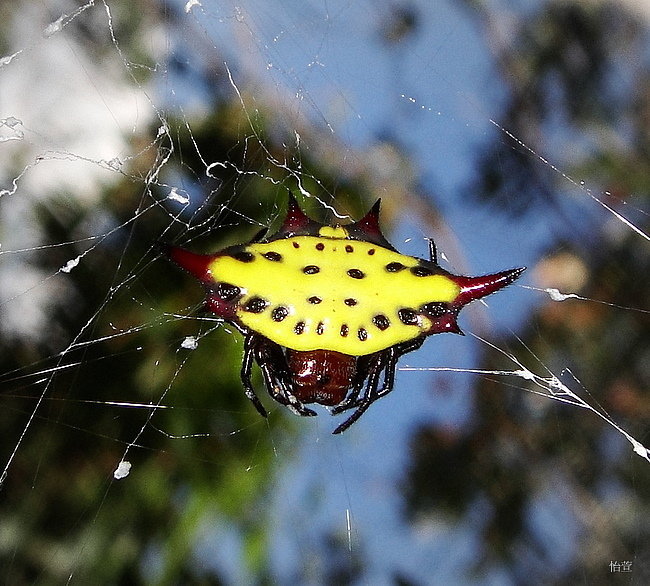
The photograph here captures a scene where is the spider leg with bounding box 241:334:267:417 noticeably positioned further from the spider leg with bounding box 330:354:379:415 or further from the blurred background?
the blurred background

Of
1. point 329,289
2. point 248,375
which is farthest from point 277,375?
point 329,289

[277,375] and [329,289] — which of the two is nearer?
[329,289]

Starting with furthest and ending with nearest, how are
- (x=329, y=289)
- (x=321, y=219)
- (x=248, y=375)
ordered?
(x=321, y=219) < (x=248, y=375) < (x=329, y=289)

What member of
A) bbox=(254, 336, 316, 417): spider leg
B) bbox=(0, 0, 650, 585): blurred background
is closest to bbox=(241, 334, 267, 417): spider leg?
bbox=(254, 336, 316, 417): spider leg

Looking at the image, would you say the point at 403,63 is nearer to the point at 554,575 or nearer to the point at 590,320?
the point at 590,320

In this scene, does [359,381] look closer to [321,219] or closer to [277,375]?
[277,375]
